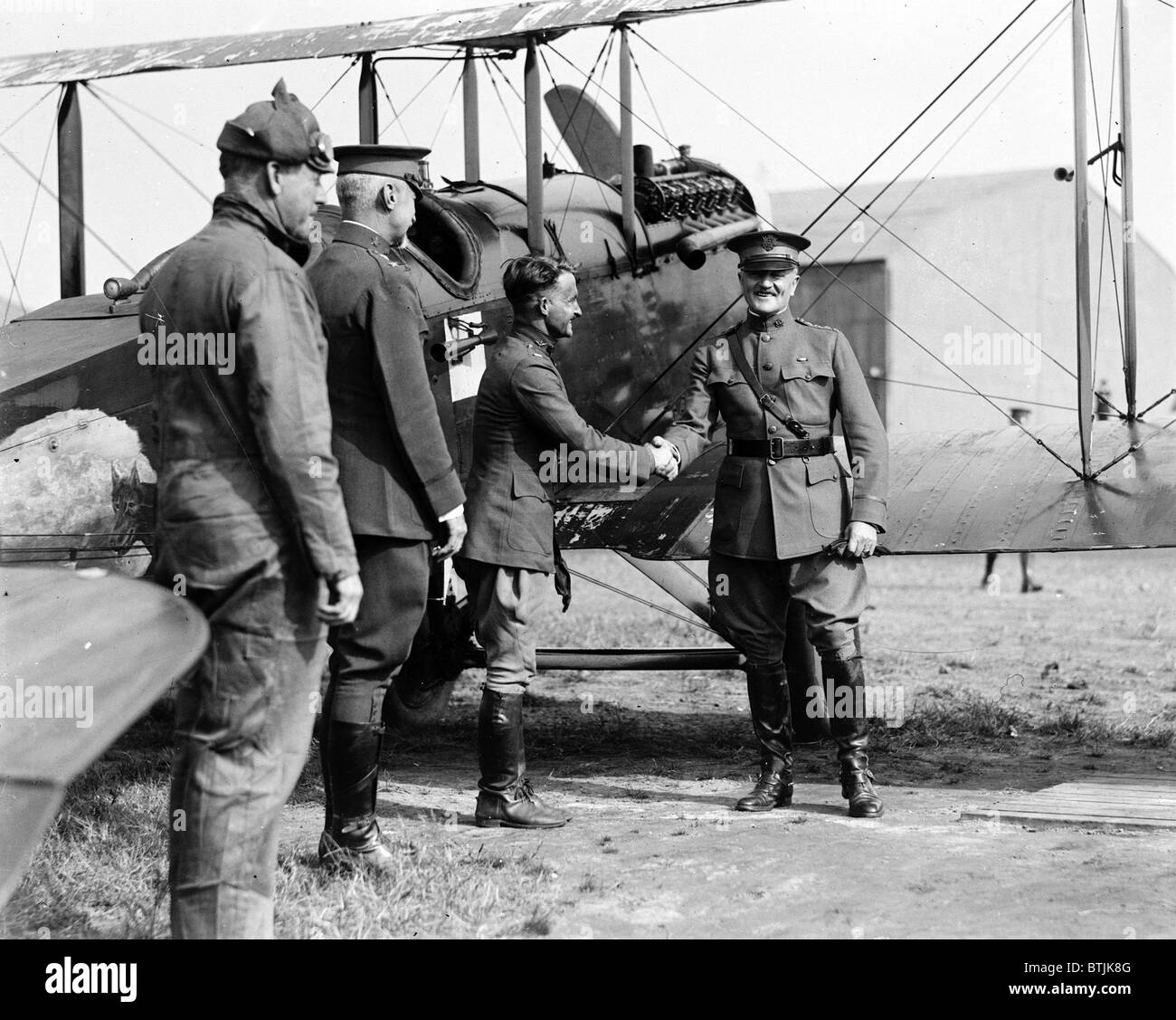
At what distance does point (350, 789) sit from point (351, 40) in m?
4.71

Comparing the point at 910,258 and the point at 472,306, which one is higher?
the point at 910,258

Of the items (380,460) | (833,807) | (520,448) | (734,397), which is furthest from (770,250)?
(833,807)

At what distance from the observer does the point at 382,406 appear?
441 centimetres

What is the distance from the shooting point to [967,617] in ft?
45.0

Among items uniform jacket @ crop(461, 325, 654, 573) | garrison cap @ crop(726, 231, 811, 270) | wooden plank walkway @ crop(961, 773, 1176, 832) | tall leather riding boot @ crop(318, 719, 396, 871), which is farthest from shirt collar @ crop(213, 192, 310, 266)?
wooden plank walkway @ crop(961, 773, 1176, 832)

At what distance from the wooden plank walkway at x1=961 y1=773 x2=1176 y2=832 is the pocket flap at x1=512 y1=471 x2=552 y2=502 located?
6.74ft

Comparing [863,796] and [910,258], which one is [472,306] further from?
[910,258]

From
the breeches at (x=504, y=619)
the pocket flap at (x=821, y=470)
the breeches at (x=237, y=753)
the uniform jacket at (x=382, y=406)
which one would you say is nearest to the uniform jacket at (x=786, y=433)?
the pocket flap at (x=821, y=470)

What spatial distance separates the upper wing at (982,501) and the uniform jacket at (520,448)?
4.09 feet

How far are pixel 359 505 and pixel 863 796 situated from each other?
2.35 meters

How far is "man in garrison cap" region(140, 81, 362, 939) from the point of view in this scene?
3.24 m

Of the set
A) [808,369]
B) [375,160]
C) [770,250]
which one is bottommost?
[808,369]

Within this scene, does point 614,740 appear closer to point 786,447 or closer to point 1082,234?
point 786,447
